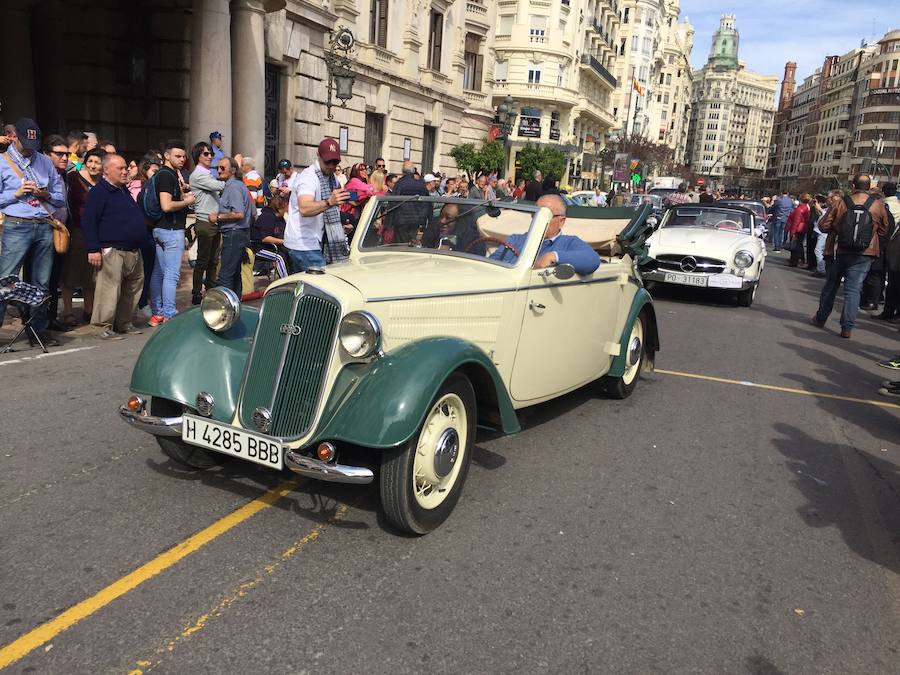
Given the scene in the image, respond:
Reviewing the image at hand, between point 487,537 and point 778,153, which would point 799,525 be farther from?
point 778,153

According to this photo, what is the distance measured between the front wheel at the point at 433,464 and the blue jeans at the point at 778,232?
26621 mm

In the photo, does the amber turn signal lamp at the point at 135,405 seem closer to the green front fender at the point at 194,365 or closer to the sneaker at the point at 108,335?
the green front fender at the point at 194,365

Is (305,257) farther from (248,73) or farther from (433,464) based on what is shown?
(248,73)

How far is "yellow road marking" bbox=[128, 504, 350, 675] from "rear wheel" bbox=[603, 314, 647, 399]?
296 cm

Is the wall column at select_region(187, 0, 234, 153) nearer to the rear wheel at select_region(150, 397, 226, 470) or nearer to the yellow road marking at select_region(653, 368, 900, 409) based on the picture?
the yellow road marking at select_region(653, 368, 900, 409)

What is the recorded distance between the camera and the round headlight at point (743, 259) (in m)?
11.4

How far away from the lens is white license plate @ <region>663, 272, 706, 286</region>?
11508 millimetres

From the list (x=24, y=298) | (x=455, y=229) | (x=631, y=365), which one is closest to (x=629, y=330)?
(x=631, y=365)

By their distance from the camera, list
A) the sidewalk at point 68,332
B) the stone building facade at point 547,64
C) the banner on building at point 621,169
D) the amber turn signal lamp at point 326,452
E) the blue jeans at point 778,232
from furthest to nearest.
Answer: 1. the stone building facade at point 547,64
2. the banner on building at point 621,169
3. the blue jeans at point 778,232
4. the sidewalk at point 68,332
5. the amber turn signal lamp at point 326,452

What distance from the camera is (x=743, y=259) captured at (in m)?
11.5

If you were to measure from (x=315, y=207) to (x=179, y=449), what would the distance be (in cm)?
293

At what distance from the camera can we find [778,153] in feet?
623

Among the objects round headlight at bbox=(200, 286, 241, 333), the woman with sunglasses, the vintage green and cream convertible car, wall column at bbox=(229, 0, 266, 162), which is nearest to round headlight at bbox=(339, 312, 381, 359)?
the vintage green and cream convertible car

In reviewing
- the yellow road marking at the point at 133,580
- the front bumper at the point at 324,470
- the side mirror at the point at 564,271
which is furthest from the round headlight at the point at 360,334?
the side mirror at the point at 564,271
